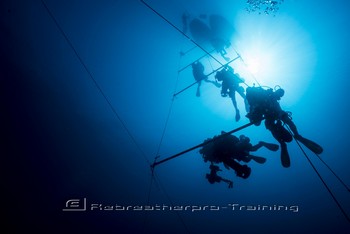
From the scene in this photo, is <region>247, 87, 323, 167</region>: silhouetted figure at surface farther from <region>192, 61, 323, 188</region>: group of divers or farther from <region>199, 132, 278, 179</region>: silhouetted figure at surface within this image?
<region>199, 132, 278, 179</region>: silhouetted figure at surface

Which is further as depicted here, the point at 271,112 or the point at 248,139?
the point at 248,139

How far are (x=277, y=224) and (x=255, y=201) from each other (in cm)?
519

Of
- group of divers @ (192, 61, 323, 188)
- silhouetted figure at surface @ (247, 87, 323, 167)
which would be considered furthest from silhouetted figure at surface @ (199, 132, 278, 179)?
silhouetted figure at surface @ (247, 87, 323, 167)

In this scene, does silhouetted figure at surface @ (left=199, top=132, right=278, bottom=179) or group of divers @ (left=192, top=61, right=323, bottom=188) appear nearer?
group of divers @ (left=192, top=61, right=323, bottom=188)

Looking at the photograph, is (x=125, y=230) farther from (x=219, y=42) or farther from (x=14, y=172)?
(x=219, y=42)

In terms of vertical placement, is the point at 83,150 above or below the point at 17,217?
above

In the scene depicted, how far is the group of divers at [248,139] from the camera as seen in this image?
17.6ft

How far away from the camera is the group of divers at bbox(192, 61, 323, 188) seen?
5.36m


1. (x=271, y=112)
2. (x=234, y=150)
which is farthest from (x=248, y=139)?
(x=271, y=112)

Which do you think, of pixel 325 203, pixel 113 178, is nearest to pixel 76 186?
pixel 113 178

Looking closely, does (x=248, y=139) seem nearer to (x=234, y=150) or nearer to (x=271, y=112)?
(x=234, y=150)

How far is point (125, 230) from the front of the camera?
109ft

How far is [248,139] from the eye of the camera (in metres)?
6.67

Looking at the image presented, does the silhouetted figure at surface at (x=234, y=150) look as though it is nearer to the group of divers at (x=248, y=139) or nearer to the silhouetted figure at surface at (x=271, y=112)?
the group of divers at (x=248, y=139)
